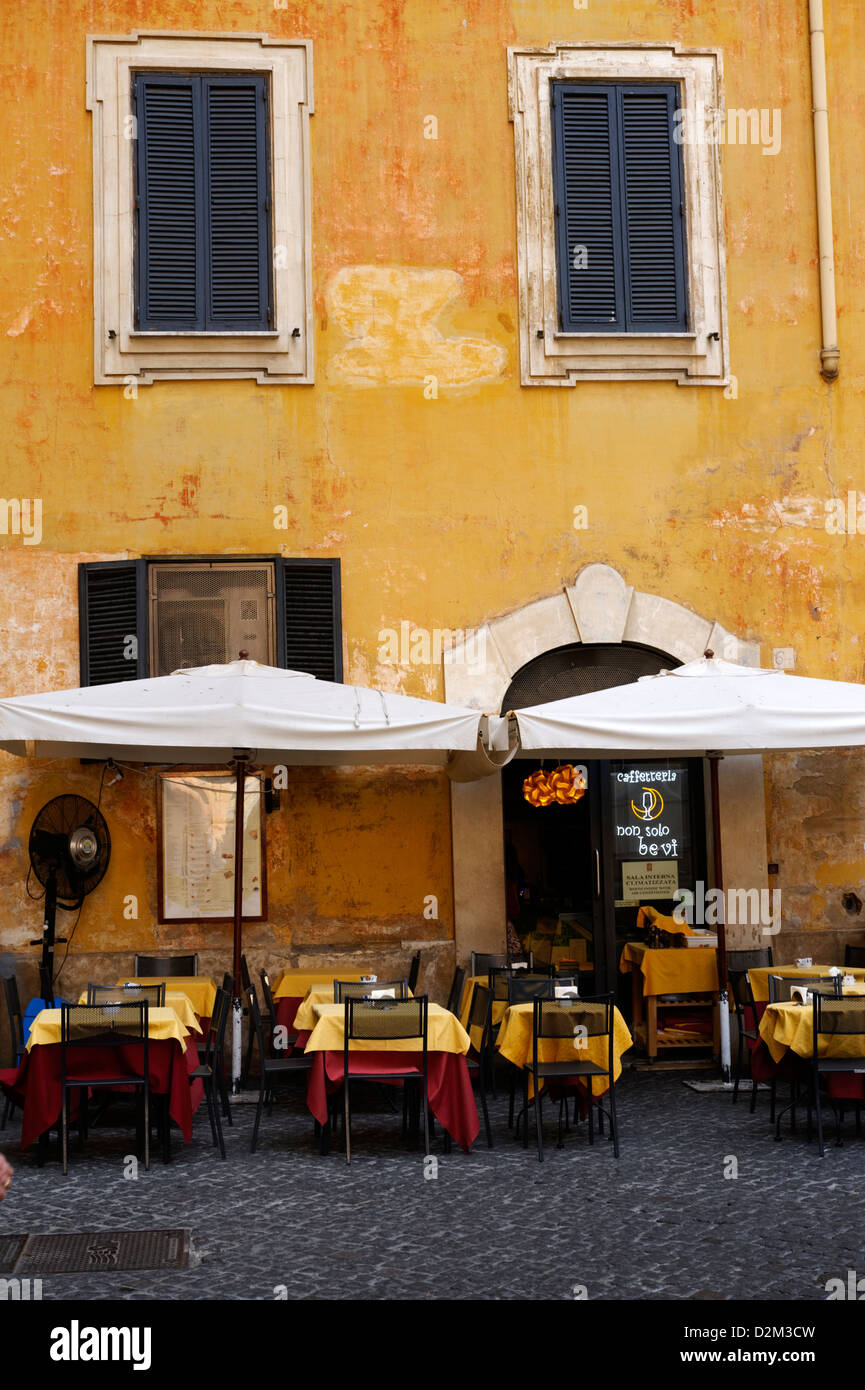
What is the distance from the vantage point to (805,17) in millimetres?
12531

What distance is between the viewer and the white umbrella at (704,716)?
9352 mm

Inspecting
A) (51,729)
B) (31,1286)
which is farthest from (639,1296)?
(51,729)

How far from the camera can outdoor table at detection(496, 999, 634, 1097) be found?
8828mm

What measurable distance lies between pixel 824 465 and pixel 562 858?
3.96 m

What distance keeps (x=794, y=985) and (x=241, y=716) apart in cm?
398

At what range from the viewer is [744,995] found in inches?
391

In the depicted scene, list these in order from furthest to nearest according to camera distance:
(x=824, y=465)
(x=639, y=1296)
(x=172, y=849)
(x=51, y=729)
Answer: (x=824, y=465)
(x=172, y=849)
(x=51, y=729)
(x=639, y=1296)
